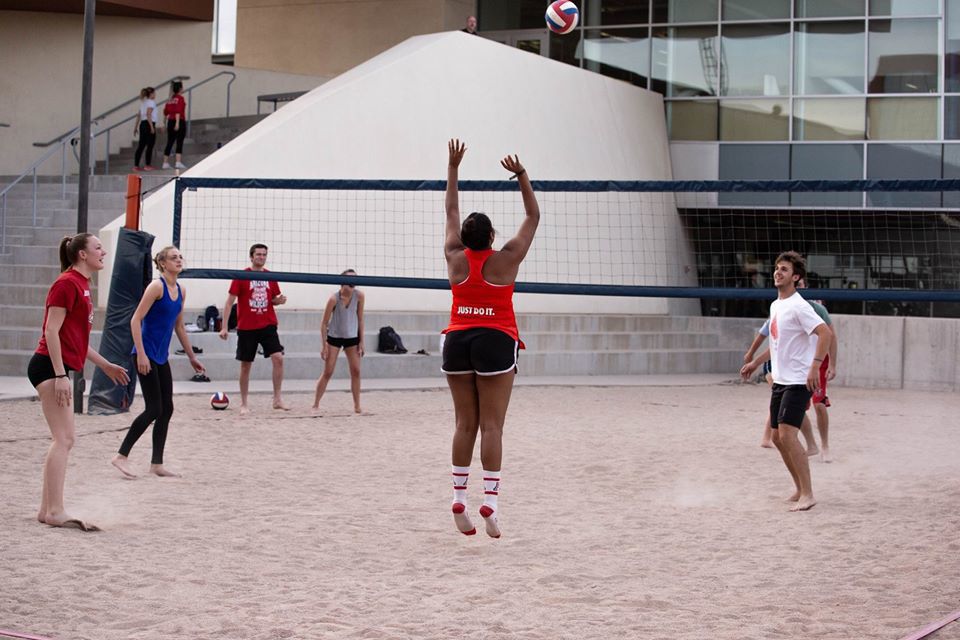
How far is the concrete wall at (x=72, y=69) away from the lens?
2183 centimetres

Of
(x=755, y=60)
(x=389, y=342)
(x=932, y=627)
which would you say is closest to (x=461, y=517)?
(x=932, y=627)

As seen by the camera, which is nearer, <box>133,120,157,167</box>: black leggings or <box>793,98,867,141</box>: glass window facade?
<box>133,120,157,167</box>: black leggings

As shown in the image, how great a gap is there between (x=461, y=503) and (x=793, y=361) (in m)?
2.64

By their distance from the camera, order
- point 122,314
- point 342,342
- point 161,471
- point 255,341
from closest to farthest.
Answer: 1. point 161,471
2. point 122,314
3. point 255,341
4. point 342,342

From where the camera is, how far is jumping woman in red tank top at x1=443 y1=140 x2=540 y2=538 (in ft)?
20.5

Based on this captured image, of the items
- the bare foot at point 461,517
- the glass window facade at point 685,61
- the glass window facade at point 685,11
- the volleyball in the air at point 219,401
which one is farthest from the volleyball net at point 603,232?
the glass window facade at point 685,11

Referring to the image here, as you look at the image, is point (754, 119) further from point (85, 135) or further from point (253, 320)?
point (85, 135)

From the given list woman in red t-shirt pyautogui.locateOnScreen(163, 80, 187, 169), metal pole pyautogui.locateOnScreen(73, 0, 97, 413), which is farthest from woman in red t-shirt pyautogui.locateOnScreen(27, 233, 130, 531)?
woman in red t-shirt pyautogui.locateOnScreen(163, 80, 187, 169)

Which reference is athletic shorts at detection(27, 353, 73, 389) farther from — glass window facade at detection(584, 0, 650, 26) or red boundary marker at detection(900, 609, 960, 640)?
glass window facade at detection(584, 0, 650, 26)

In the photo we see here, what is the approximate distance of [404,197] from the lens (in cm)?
1791

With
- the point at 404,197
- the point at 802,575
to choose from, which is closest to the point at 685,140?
the point at 404,197

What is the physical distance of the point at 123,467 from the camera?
8438 mm

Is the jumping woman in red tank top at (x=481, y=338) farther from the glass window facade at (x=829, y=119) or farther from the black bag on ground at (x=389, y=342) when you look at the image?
the glass window facade at (x=829, y=119)

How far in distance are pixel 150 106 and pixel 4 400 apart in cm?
891
